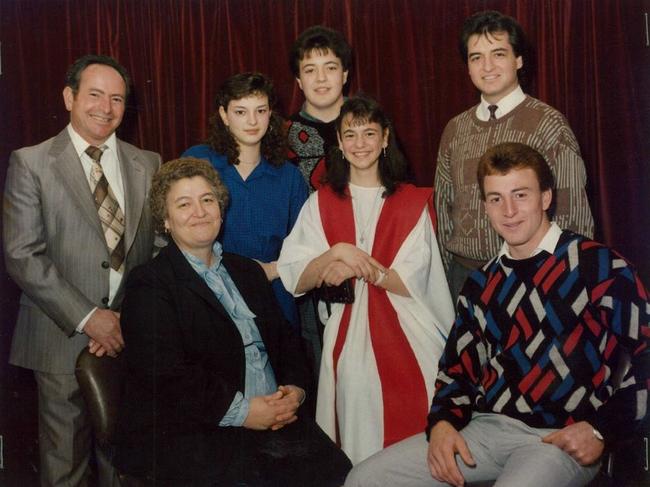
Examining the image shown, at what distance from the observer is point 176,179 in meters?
2.26

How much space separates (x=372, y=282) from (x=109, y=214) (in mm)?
1016

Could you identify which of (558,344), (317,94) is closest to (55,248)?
(317,94)

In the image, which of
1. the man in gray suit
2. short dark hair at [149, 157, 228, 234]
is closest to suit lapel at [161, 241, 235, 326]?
short dark hair at [149, 157, 228, 234]

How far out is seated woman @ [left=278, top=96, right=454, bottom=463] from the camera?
2.45 meters

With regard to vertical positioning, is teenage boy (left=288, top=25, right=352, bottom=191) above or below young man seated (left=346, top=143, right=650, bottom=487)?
above

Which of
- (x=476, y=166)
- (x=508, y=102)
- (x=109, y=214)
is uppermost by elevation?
(x=508, y=102)

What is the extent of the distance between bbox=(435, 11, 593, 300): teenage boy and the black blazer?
3.43ft

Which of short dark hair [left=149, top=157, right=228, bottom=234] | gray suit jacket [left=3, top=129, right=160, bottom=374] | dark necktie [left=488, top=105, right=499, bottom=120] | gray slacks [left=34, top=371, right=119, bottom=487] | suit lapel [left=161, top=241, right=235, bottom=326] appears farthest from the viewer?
dark necktie [left=488, top=105, right=499, bottom=120]

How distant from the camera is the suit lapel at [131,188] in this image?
8.51 feet

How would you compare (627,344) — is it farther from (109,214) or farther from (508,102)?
(109,214)

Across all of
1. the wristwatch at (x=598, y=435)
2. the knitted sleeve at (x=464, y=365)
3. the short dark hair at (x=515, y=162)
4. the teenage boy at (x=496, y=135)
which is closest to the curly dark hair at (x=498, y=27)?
the teenage boy at (x=496, y=135)

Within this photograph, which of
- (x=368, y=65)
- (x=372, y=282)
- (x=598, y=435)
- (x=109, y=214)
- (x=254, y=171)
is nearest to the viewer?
(x=598, y=435)

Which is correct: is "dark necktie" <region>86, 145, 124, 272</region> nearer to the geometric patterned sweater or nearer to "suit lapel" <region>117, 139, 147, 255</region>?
"suit lapel" <region>117, 139, 147, 255</region>

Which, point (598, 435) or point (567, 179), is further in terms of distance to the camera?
point (567, 179)
